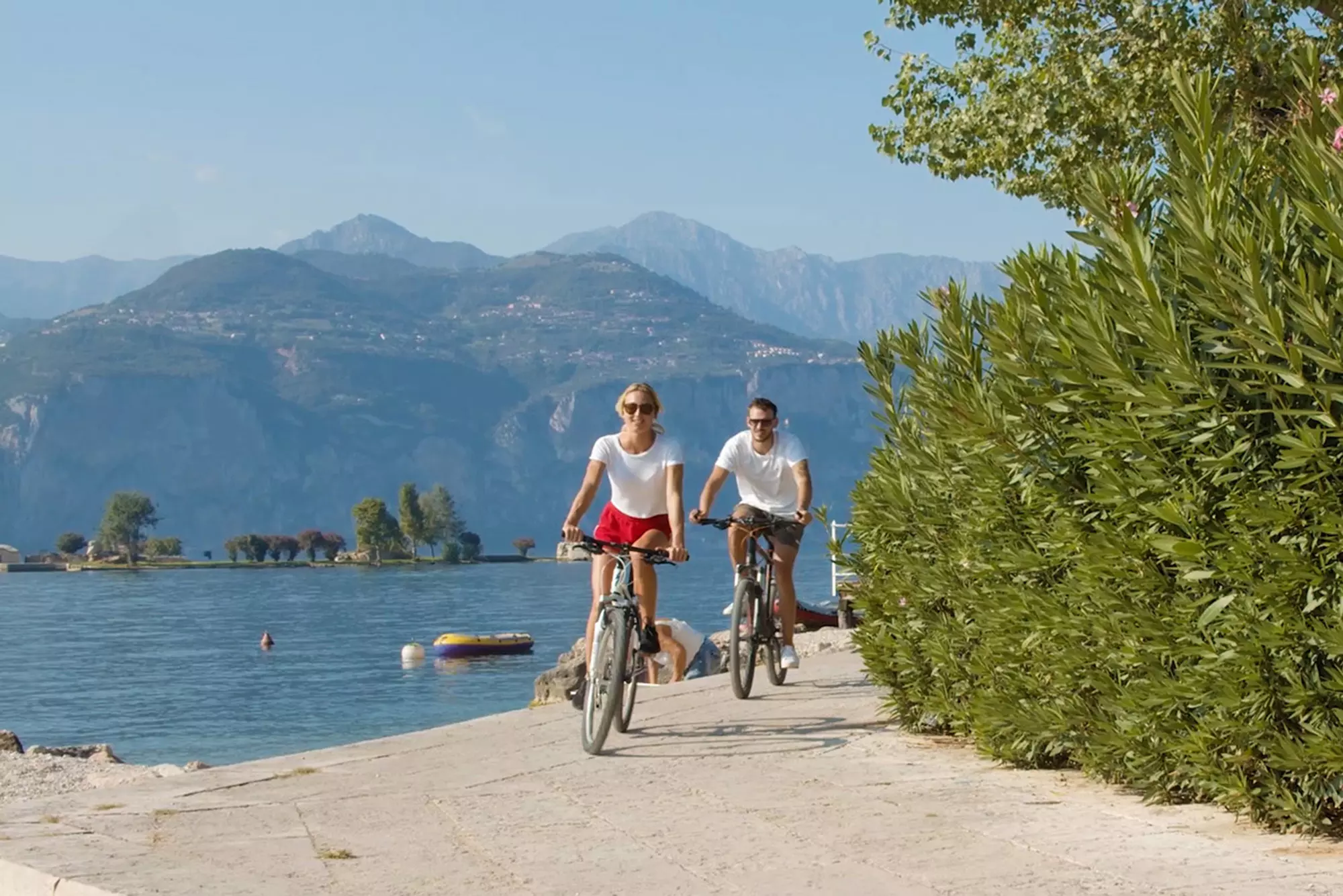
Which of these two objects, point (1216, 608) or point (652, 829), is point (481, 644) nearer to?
point (652, 829)

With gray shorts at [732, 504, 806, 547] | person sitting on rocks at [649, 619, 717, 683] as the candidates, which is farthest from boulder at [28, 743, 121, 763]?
gray shorts at [732, 504, 806, 547]

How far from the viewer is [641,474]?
9.34 metres

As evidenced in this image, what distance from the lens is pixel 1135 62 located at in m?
17.4

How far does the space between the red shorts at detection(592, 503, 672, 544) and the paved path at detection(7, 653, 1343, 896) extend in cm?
109

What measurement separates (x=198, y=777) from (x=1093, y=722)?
14.3 ft

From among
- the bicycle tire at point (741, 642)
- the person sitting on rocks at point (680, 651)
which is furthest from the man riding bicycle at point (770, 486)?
the person sitting on rocks at point (680, 651)

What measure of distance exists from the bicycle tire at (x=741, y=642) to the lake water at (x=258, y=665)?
34.4 feet

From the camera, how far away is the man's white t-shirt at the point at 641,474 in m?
9.31

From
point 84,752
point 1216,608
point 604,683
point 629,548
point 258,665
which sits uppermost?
point 629,548

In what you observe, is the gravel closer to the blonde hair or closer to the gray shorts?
the gray shorts

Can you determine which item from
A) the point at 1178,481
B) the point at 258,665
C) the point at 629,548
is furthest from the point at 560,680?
the point at 258,665

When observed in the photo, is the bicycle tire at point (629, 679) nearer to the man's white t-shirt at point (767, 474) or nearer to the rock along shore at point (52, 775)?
the man's white t-shirt at point (767, 474)

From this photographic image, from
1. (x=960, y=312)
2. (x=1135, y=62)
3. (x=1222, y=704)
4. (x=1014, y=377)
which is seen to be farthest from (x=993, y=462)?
(x=1135, y=62)

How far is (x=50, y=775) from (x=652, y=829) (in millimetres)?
8140
